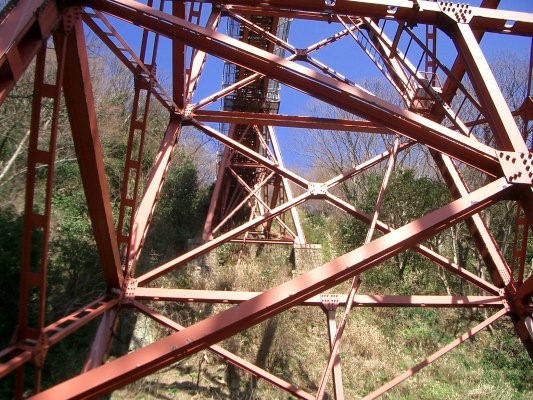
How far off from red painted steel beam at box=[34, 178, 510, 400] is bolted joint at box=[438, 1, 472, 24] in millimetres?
1905

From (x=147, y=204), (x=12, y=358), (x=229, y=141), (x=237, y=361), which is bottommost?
(x=12, y=358)

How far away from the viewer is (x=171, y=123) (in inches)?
286

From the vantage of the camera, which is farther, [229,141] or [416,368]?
[229,141]

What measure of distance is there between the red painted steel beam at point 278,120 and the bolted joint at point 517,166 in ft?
11.8

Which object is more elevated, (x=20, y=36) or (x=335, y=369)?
(x=20, y=36)

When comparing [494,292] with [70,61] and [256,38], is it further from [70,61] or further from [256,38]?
[256,38]

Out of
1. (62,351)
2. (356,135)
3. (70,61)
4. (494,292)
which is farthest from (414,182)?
(70,61)

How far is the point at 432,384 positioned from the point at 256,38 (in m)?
9.01

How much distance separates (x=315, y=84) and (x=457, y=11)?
1.79 meters

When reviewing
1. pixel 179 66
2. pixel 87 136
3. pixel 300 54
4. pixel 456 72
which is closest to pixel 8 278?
pixel 87 136

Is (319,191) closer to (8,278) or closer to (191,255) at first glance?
(191,255)

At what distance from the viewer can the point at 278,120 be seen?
747cm

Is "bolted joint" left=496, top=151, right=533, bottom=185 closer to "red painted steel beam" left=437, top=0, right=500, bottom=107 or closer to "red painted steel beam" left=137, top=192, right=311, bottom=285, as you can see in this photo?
"red painted steel beam" left=437, top=0, right=500, bottom=107

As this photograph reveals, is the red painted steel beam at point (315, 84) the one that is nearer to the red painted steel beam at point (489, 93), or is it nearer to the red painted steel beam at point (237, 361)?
the red painted steel beam at point (489, 93)
